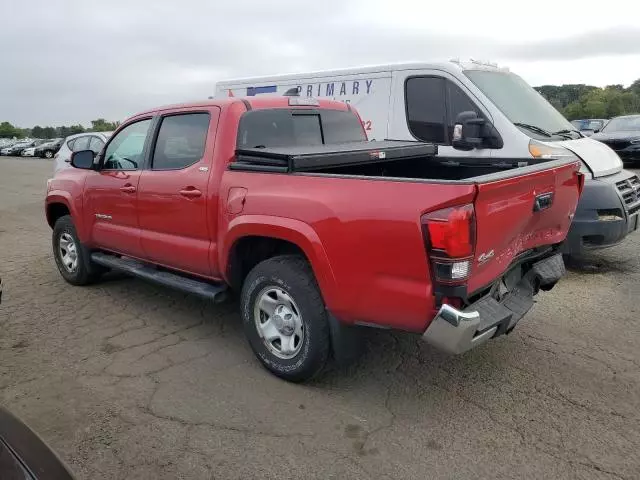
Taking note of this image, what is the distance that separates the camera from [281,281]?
3512mm

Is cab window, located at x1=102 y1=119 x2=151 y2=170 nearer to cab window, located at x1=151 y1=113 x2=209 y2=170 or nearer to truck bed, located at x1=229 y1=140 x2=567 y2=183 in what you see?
cab window, located at x1=151 y1=113 x2=209 y2=170

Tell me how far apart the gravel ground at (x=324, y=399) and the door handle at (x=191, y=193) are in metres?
1.17

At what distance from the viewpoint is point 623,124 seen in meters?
15.0

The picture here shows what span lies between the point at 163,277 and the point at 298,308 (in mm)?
1623

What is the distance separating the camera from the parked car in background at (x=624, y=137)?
13836mm

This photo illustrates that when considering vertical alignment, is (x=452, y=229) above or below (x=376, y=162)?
below

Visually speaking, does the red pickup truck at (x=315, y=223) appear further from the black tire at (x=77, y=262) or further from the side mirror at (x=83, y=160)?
the black tire at (x=77, y=262)

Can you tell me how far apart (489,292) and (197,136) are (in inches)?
97.4

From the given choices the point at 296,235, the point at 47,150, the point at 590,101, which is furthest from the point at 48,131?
the point at 296,235

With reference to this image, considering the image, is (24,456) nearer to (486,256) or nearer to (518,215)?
(486,256)

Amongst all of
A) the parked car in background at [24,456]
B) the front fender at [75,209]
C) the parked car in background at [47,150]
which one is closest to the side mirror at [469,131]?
the front fender at [75,209]

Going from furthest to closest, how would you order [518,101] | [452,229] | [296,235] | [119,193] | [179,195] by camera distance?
[518,101]
[119,193]
[179,195]
[296,235]
[452,229]

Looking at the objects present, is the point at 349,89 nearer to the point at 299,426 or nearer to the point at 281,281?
the point at 281,281

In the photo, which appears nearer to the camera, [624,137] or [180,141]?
[180,141]
